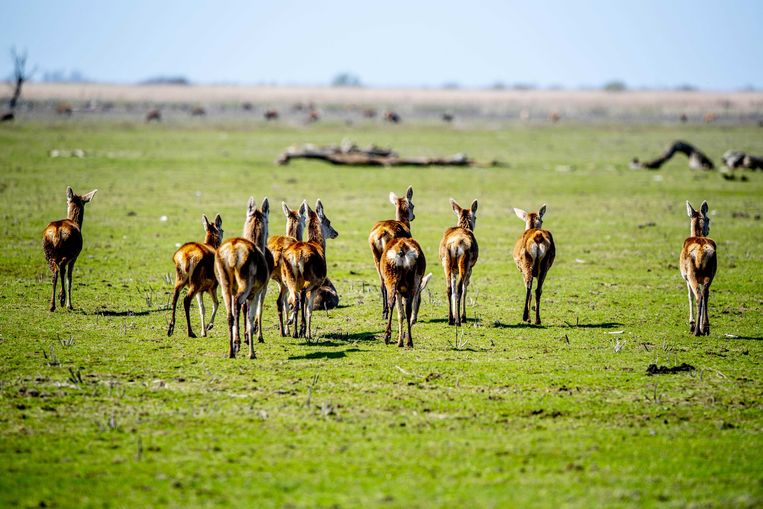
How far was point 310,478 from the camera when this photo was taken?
8.47 m

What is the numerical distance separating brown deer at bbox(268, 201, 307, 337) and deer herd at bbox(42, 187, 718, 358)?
0.06ft

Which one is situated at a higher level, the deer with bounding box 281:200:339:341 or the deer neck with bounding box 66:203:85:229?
the deer neck with bounding box 66:203:85:229

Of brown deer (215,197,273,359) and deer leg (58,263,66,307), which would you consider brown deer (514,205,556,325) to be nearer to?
brown deer (215,197,273,359)

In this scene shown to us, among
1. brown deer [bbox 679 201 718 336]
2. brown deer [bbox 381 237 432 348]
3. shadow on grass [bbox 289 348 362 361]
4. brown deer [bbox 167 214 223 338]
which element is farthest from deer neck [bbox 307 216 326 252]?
brown deer [bbox 679 201 718 336]

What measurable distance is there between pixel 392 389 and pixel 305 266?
10.6ft

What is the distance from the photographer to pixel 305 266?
13.8 meters

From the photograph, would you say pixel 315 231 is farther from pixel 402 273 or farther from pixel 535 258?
pixel 535 258

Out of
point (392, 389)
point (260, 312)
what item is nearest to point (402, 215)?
point (260, 312)

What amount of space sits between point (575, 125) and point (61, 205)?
7127cm

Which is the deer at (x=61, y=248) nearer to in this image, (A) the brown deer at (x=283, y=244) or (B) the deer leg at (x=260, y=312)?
(A) the brown deer at (x=283, y=244)

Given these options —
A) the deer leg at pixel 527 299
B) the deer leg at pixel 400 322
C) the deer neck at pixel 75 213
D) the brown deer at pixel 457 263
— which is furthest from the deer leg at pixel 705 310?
the deer neck at pixel 75 213

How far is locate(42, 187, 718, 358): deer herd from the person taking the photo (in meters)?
12.9

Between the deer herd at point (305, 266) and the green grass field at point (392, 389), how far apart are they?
49 cm

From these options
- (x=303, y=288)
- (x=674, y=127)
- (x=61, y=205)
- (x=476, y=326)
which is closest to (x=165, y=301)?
(x=303, y=288)
